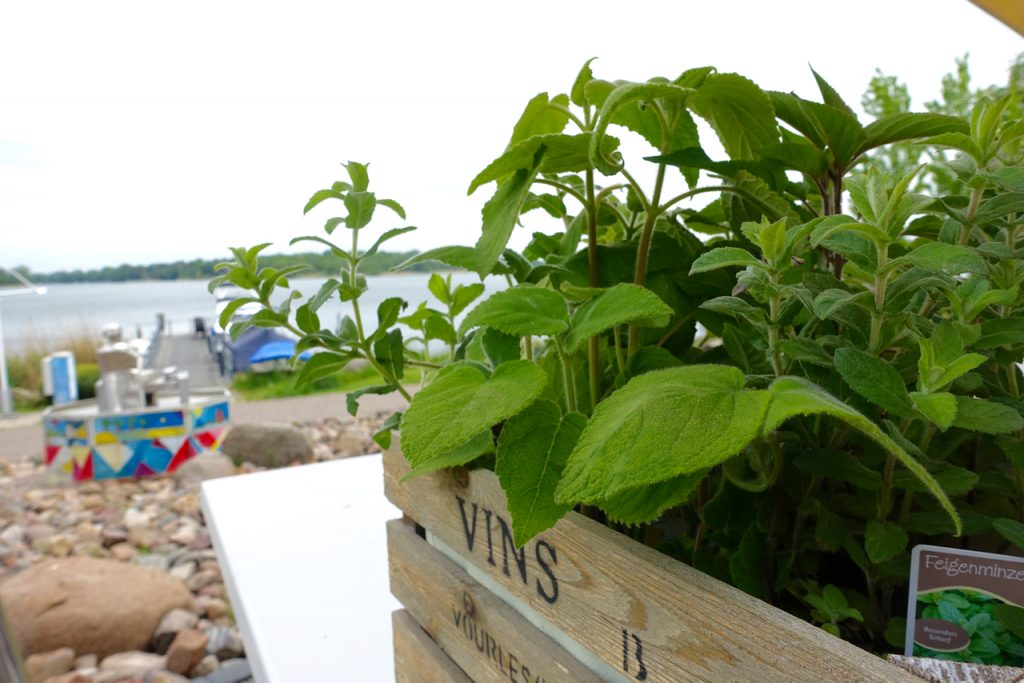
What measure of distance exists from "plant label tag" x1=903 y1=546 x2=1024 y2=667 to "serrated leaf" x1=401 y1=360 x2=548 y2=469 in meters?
0.14

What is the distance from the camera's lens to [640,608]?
235 mm

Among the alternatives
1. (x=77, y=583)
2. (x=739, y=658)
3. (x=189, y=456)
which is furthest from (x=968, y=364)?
(x=189, y=456)

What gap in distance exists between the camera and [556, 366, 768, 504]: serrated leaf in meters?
0.17

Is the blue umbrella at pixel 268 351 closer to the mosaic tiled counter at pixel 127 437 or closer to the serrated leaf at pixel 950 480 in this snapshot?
the mosaic tiled counter at pixel 127 437

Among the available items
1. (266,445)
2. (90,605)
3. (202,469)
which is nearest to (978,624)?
(90,605)

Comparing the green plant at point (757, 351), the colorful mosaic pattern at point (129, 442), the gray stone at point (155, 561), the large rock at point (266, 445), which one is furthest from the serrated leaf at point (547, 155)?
the large rock at point (266, 445)

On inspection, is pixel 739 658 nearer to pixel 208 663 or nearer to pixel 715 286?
pixel 715 286

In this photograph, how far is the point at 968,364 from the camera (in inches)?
8.1

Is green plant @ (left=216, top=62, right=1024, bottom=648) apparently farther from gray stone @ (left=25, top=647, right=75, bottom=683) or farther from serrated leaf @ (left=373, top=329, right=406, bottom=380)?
gray stone @ (left=25, top=647, right=75, bottom=683)

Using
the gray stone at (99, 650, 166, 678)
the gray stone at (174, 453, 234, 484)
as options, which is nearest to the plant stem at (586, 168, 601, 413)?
the gray stone at (99, 650, 166, 678)

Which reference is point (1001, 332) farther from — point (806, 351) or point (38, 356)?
point (38, 356)

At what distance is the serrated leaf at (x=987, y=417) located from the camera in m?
0.22

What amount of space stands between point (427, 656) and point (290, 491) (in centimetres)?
64

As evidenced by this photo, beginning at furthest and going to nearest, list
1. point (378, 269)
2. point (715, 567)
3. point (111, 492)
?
point (111, 492), point (378, 269), point (715, 567)
